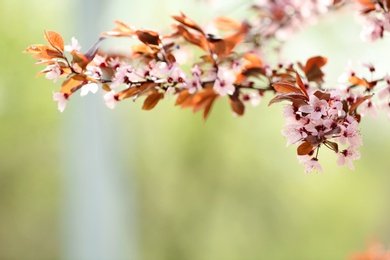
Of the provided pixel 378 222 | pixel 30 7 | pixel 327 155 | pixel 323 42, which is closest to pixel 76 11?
pixel 30 7

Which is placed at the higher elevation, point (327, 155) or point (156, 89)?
point (327, 155)

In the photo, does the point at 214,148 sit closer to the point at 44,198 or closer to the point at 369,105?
the point at 44,198

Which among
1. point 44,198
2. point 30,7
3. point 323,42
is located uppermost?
point 323,42

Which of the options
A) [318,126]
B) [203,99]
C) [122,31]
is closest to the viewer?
[318,126]

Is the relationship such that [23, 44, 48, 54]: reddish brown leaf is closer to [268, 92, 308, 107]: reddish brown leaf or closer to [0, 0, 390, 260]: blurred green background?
[268, 92, 308, 107]: reddish brown leaf

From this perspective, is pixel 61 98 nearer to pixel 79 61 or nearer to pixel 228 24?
pixel 79 61

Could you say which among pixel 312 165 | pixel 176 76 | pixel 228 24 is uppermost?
pixel 228 24

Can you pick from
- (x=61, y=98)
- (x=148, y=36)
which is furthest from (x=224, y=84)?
(x=61, y=98)

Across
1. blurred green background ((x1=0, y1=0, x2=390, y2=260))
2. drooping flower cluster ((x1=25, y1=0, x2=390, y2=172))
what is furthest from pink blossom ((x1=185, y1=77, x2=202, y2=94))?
blurred green background ((x1=0, y1=0, x2=390, y2=260))
